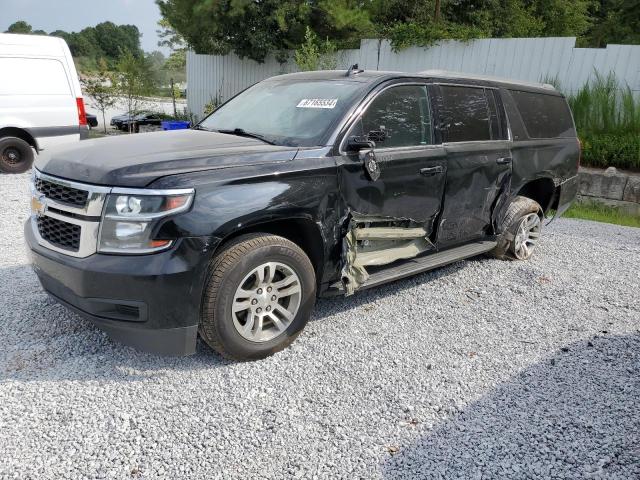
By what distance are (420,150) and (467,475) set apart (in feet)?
7.97

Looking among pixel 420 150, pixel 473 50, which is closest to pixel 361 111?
pixel 420 150

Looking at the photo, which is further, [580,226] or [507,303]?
[580,226]

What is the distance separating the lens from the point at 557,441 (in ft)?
8.75

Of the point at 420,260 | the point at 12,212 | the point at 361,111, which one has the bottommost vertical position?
the point at 12,212

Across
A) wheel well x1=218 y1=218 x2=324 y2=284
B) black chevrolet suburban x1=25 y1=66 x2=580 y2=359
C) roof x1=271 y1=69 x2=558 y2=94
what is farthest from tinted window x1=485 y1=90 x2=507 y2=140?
wheel well x1=218 y1=218 x2=324 y2=284

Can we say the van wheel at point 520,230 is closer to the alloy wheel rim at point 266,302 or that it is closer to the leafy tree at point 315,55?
the alloy wheel rim at point 266,302

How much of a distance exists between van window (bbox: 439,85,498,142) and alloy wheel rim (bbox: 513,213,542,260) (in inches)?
48.9

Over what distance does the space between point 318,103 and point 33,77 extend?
23.7 ft

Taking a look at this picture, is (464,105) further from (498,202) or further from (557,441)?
(557,441)

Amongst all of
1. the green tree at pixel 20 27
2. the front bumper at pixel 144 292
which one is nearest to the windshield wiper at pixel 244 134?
the front bumper at pixel 144 292

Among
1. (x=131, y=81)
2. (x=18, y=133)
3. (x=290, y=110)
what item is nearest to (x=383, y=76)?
(x=290, y=110)

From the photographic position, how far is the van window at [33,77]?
855cm

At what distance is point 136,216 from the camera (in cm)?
275

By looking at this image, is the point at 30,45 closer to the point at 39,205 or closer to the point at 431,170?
the point at 39,205
